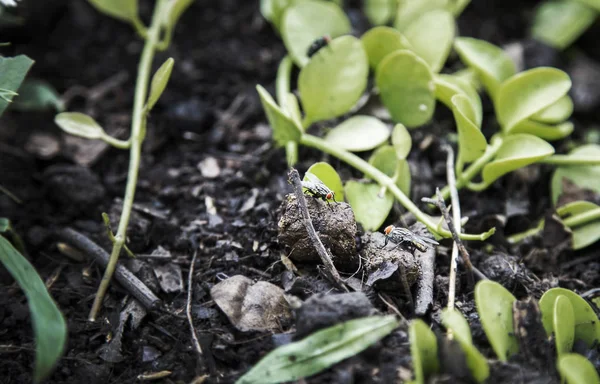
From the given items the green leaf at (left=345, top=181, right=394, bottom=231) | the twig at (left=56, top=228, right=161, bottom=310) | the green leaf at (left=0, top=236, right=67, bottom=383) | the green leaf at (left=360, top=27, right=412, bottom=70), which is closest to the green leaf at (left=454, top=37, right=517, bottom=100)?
the green leaf at (left=360, top=27, right=412, bottom=70)

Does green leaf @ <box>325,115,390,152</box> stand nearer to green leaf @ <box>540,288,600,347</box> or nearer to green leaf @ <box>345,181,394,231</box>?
green leaf @ <box>345,181,394,231</box>

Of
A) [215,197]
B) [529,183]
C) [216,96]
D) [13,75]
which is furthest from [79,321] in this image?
[529,183]

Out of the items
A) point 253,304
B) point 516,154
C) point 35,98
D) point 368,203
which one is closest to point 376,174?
point 368,203

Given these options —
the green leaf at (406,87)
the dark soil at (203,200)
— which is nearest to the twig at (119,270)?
the dark soil at (203,200)

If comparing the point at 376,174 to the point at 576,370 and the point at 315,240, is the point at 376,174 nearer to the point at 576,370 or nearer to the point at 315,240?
the point at 315,240

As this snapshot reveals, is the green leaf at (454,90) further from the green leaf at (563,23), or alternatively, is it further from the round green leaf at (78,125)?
the round green leaf at (78,125)

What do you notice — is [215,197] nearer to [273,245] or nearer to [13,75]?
[273,245]
